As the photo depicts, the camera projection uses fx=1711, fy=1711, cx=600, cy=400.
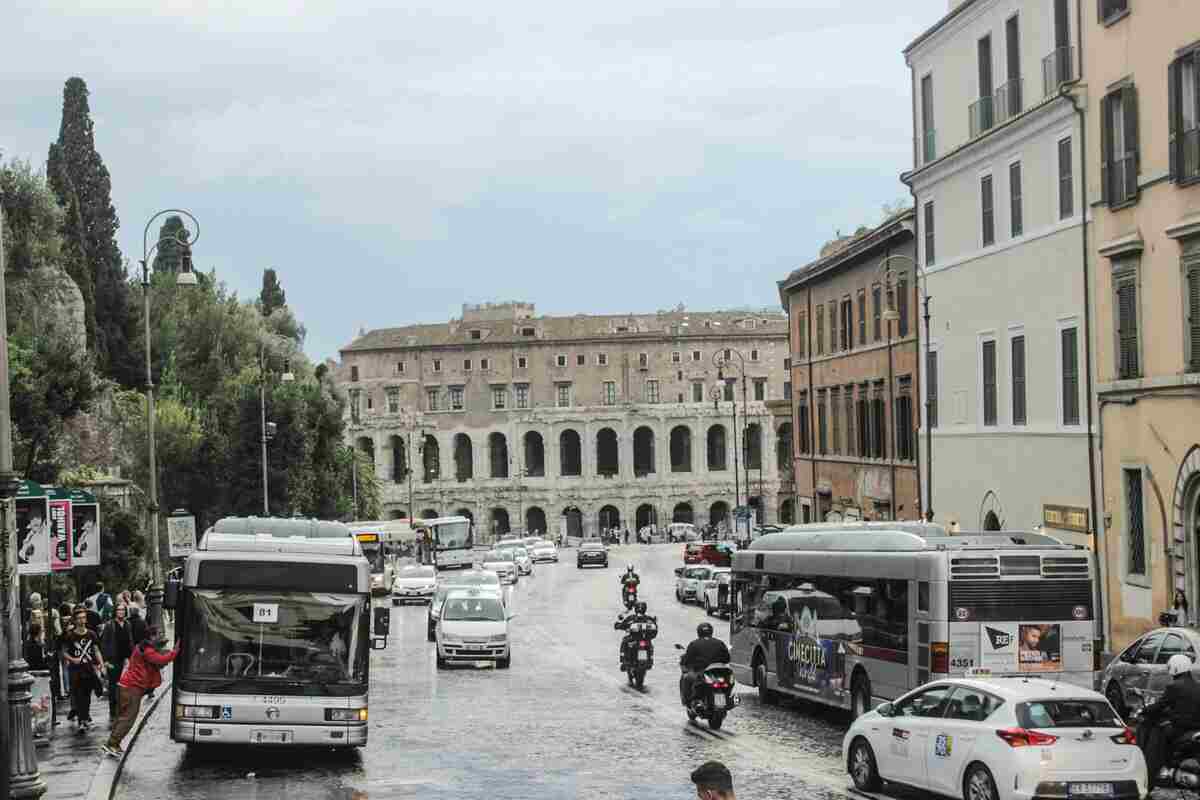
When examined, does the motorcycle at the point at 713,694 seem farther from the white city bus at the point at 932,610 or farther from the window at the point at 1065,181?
the window at the point at 1065,181

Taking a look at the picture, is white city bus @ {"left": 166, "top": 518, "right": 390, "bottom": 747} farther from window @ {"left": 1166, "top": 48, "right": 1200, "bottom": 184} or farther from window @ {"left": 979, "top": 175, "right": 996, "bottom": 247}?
window @ {"left": 979, "top": 175, "right": 996, "bottom": 247}

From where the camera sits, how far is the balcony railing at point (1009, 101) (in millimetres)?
38125

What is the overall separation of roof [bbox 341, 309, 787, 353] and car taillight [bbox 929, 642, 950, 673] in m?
125

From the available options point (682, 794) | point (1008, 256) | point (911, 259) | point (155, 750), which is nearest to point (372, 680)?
point (155, 750)

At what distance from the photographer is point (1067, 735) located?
1539cm

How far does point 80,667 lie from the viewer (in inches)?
894

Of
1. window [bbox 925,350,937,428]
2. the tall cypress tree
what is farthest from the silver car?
the tall cypress tree

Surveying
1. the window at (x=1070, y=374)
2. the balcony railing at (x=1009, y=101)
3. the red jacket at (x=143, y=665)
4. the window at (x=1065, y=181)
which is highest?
the balcony railing at (x=1009, y=101)

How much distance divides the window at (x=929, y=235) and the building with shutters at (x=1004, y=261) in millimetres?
79

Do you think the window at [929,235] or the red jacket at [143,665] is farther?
the window at [929,235]

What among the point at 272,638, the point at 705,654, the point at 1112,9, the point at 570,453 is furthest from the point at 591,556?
the point at 272,638

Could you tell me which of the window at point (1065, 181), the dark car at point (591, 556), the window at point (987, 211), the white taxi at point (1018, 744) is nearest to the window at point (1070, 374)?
the window at point (1065, 181)

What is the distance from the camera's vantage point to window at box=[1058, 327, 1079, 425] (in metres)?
35.1

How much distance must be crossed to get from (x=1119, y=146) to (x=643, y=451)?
11404cm
